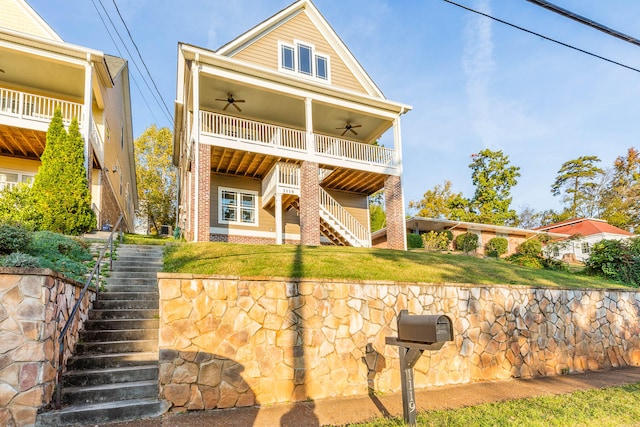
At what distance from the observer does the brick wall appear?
1505 centimetres

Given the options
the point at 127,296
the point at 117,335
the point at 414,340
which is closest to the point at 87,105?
the point at 127,296

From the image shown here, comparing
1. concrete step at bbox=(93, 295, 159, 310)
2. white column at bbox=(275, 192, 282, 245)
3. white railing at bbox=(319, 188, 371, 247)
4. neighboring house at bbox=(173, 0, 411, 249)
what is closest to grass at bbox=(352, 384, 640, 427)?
concrete step at bbox=(93, 295, 159, 310)

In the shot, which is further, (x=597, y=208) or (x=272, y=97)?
(x=597, y=208)

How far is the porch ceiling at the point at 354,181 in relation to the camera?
15.9 m

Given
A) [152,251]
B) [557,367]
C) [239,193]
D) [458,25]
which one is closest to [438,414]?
[557,367]

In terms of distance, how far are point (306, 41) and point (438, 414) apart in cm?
1510

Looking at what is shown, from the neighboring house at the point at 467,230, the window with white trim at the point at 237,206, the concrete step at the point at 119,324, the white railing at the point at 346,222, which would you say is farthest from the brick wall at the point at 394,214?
the concrete step at the point at 119,324

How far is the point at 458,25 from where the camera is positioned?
355 inches

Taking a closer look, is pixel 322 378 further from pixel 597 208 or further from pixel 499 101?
pixel 597 208

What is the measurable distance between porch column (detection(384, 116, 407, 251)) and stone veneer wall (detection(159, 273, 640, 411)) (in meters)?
7.56

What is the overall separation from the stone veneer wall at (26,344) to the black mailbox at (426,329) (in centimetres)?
376

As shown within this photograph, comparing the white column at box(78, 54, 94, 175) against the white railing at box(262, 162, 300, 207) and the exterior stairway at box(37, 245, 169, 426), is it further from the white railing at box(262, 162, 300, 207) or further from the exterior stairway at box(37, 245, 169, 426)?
the exterior stairway at box(37, 245, 169, 426)

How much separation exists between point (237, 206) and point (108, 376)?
11.2 meters

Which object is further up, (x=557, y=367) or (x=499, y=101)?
(x=499, y=101)
